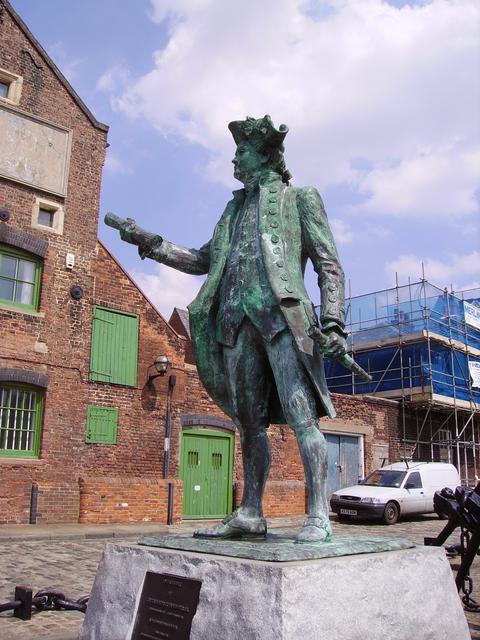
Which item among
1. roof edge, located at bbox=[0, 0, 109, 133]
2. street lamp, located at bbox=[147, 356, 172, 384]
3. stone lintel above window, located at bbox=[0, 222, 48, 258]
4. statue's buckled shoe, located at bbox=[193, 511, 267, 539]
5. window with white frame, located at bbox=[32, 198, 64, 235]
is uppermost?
roof edge, located at bbox=[0, 0, 109, 133]

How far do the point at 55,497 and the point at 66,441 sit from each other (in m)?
1.21

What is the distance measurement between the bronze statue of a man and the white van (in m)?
14.0

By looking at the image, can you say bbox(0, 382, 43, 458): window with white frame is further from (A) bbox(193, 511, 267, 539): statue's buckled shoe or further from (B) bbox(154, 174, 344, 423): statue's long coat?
(A) bbox(193, 511, 267, 539): statue's buckled shoe

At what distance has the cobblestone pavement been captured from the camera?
4.55 metres

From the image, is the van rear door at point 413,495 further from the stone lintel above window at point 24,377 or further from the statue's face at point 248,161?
the statue's face at point 248,161

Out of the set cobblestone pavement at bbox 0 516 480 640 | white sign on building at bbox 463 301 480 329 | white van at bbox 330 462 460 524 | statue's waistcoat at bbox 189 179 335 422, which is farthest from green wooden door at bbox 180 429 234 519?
white sign on building at bbox 463 301 480 329

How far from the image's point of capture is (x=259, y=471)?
365 centimetres

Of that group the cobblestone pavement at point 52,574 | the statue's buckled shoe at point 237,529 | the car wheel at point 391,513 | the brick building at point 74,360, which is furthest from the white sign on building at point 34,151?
the statue's buckled shoe at point 237,529

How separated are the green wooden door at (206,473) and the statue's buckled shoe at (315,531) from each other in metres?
13.8

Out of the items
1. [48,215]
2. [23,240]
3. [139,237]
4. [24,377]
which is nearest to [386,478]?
[24,377]

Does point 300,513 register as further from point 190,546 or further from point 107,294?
point 190,546

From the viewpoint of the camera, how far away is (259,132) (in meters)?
3.84

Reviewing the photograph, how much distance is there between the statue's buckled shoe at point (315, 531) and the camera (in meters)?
3.05

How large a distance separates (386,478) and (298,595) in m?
16.6
